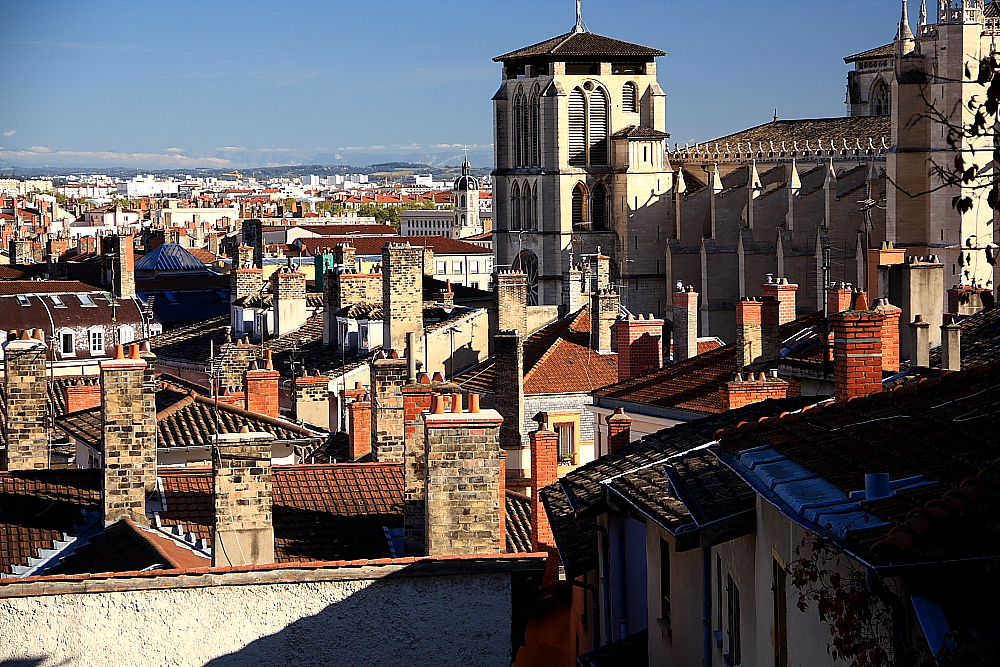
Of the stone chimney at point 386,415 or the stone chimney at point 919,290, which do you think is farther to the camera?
the stone chimney at point 919,290

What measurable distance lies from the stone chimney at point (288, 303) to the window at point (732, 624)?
1165 inches

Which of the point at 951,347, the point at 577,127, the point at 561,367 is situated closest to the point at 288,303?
the point at 561,367

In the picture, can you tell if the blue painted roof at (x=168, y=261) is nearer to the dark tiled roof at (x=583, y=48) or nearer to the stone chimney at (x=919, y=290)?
the dark tiled roof at (x=583, y=48)

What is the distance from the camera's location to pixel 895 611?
5.21 metres

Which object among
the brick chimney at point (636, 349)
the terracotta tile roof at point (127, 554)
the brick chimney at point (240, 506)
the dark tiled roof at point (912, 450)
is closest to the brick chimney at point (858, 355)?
the dark tiled roof at point (912, 450)

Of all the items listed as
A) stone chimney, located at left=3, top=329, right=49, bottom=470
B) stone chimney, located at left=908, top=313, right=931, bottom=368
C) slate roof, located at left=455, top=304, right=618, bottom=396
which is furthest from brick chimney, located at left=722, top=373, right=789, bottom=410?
slate roof, located at left=455, top=304, right=618, bottom=396

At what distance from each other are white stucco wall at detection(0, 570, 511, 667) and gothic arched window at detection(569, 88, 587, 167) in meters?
58.0

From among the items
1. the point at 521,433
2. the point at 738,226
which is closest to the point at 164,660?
the point at 521,433

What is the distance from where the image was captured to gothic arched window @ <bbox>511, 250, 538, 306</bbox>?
68438mm

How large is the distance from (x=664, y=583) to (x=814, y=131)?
62.9 metres

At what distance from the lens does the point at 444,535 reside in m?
11.5

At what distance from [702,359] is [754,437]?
1262cm

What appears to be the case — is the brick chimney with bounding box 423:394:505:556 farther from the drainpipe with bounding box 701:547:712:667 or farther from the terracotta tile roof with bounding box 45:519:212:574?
the drainpipe with bounding box 701:547:712:667

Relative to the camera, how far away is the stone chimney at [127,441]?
41.2ft
